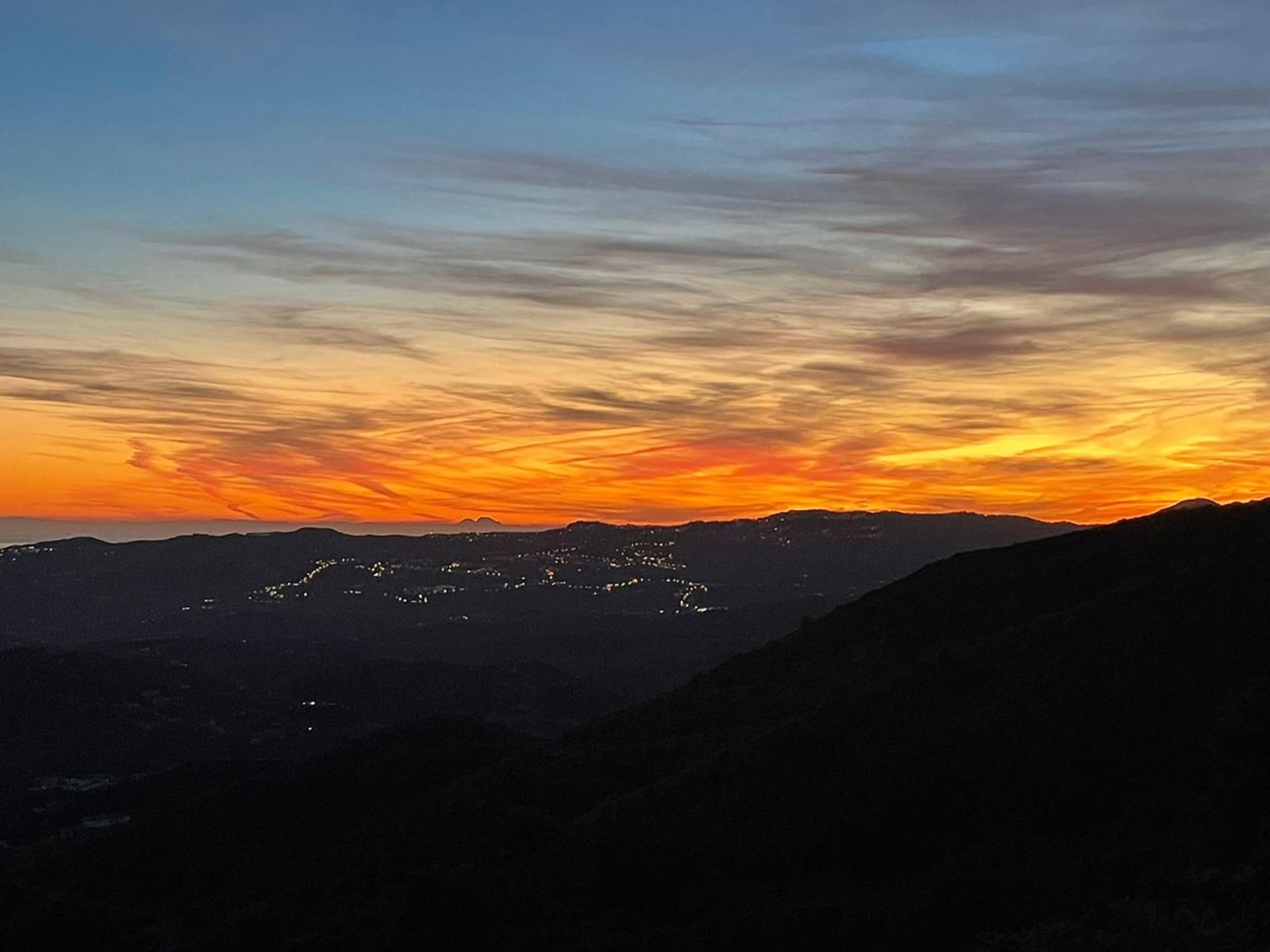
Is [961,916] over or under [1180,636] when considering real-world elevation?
under

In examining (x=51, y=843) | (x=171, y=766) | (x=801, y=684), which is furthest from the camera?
(x=171, y=766)

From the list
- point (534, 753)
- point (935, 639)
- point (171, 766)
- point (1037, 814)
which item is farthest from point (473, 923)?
point (171, 766)

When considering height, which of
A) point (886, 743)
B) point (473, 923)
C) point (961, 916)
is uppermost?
point (886, 743)

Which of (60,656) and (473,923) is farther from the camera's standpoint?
(60,656)

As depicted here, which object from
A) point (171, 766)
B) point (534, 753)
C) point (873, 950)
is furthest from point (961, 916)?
point (171, 766)

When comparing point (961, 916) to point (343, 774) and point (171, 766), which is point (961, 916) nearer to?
point (343, 774)

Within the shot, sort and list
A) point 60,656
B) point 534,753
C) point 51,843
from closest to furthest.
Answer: point 534,753, point 51,843, point 60,656

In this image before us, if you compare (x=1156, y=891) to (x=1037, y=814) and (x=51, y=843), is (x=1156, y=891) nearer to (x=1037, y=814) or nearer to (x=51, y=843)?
(x=1037, y=814)
